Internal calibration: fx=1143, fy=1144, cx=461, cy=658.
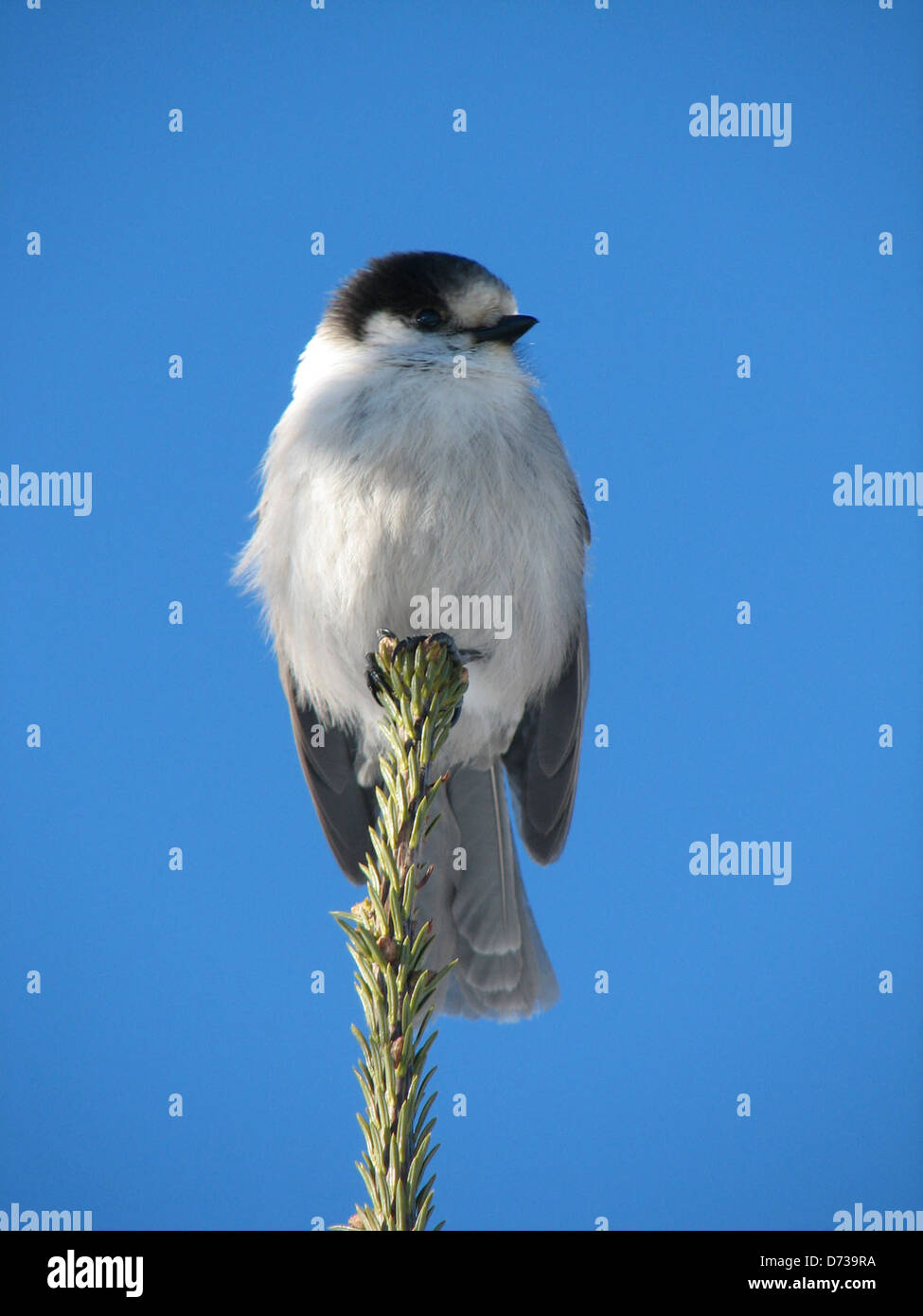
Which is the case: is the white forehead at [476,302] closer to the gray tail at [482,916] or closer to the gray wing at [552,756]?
the gray wing at [552,756]

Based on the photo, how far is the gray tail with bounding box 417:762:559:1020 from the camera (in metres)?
3.10

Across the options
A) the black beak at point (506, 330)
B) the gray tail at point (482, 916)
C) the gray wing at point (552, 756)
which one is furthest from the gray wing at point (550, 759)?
the black beak at point (506, 330)

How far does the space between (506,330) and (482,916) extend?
1575mm

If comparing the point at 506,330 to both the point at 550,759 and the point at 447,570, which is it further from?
the point at 550,759

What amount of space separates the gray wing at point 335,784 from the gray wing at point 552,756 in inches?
18.2

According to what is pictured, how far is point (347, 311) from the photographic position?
315cm

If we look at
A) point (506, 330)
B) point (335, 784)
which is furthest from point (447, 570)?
point (335, 784)

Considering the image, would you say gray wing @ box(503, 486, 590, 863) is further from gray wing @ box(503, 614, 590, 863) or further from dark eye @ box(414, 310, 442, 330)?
dark eye @ box(414, 310, 442, 330)

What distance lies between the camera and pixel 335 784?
3.49m

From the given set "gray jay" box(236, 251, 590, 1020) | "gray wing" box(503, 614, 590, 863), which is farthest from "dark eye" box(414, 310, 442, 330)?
"gray wing" box(503, 614, 590, 863)

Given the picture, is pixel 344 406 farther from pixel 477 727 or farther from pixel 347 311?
pixel 477 727

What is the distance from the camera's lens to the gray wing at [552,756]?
132 inches

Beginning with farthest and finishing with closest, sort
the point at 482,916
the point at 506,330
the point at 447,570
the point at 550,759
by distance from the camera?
the point at 550,759
the point at 482,916
the point at 506,330
the point at 447,570
